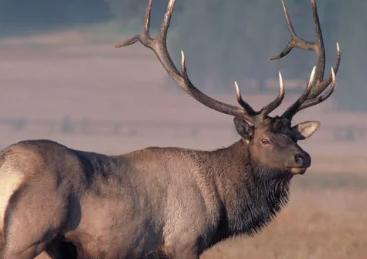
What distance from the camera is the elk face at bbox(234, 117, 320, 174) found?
9883mm

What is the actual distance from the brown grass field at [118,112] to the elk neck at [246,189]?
40.5 ft

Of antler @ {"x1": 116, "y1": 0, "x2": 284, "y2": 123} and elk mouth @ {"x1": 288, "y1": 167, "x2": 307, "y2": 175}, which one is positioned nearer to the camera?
Answer: elk mouth @ {"x1": 288, "y1": 167, "x2": 307, "y2": 175}

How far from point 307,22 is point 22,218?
190 feet

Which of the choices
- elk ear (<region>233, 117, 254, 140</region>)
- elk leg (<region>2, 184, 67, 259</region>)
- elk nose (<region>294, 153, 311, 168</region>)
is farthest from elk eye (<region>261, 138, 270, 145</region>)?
elk leg (<region>2, 184, 67, 259</region>)

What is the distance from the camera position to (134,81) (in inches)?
2744

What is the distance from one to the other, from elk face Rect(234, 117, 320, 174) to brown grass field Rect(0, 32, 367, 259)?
12.5 meters

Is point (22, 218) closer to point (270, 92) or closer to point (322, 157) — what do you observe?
point (322, 157)

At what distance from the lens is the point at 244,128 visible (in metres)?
10.1

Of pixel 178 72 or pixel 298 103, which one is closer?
pixel 298 103

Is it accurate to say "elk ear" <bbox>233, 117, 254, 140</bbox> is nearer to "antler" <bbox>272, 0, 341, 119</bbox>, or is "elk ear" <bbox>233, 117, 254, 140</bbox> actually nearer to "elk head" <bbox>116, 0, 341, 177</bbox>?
"elk head" <bbox>116, 0, 341, 177</bbox>

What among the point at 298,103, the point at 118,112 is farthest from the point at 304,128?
the point at 118,112

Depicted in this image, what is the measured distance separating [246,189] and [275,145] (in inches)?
15.5

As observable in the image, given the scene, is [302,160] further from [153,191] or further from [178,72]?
[178,72]

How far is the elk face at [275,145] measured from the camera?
9.88m
